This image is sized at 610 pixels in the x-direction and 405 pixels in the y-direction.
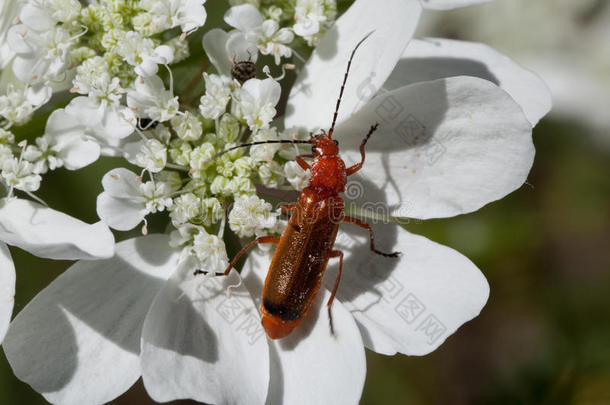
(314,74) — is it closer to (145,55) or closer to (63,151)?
(145,55)

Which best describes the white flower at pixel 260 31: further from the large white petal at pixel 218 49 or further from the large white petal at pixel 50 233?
the large white petal at pixel 50 233

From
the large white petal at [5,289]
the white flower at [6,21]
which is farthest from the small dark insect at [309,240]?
the white flower at [6,21]

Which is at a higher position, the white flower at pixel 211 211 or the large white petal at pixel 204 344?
the white flower at pixel 211 211

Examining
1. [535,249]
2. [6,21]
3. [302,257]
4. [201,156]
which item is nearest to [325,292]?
[302,257]

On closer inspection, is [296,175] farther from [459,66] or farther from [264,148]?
[459,66]

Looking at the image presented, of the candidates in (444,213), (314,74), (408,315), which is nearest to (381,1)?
(314,74)

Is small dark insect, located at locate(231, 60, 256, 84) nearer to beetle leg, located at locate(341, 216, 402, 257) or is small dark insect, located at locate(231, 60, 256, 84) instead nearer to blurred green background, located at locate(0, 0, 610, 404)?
beetle leg, located at locate(341, 216, 402, 257)
